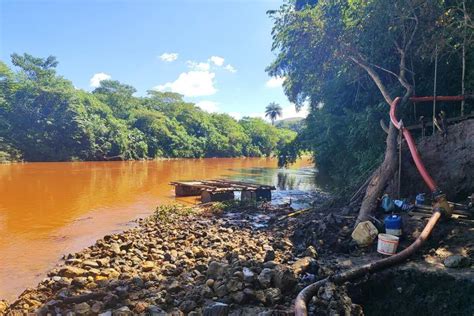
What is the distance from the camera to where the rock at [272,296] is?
4.04 m

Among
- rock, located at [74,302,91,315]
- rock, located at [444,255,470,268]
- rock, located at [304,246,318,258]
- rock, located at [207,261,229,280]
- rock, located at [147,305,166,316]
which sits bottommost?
rock, located at [74,302,91,315]

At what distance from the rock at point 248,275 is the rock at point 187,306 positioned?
0.77 meters

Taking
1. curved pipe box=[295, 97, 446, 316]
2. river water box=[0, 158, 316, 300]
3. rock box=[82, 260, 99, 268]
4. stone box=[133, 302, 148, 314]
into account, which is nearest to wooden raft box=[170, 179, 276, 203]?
river water box=[0, 158, 316, 300]

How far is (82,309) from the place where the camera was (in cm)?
420

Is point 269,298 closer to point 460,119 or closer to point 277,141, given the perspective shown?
point 460,119

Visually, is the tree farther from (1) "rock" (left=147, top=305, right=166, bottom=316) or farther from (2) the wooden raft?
(2) the wooden raft

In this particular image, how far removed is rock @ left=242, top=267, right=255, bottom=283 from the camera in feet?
14.3

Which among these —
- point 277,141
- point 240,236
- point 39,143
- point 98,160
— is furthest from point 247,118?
point 240,236

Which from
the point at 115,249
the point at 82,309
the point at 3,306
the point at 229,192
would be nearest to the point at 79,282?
the point at 3,306

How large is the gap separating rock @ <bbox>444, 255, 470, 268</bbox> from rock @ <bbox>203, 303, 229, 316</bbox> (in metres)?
3.32

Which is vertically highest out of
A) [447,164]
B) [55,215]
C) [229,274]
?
[447,164]

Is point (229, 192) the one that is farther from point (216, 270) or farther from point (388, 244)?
point (216, 270)

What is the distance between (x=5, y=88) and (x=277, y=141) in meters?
57.0

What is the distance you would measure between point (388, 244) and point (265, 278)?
2.51 meters
